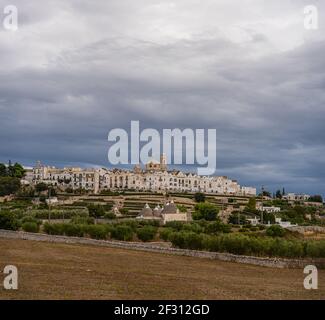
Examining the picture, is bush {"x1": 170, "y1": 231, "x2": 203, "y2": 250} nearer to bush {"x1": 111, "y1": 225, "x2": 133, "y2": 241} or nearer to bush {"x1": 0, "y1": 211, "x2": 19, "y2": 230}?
bush {"x1": 111, "y1": 225, "x2": 133, "y2": 241}

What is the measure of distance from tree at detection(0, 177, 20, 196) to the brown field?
71.4 meters

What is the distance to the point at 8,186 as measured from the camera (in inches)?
4269

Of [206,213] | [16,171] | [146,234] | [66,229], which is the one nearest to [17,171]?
[16,171]

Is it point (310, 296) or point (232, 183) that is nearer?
point (310, 296)

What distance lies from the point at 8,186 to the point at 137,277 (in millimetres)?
88282

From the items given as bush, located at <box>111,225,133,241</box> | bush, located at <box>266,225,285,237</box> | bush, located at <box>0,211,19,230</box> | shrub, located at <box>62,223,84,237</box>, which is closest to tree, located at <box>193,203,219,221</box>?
bush, located at <box>266,225,285,237</box>

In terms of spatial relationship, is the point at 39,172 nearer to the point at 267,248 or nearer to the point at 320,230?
the point at 320,230

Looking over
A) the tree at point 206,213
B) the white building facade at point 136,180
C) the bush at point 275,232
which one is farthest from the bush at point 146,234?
the white building facade at point 136,180

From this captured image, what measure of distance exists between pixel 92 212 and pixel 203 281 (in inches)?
2004

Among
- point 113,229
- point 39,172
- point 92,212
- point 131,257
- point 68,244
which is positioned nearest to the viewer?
point 131,257

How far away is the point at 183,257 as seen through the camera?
35594mm

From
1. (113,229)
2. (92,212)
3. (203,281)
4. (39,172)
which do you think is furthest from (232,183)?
(203,281)

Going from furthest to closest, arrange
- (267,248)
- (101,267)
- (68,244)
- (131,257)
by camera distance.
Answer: (68,244)
(267,248)
(131,257)
(101,267)

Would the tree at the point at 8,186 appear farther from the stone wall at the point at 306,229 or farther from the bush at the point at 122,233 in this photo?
the bush at the point at 122,233
